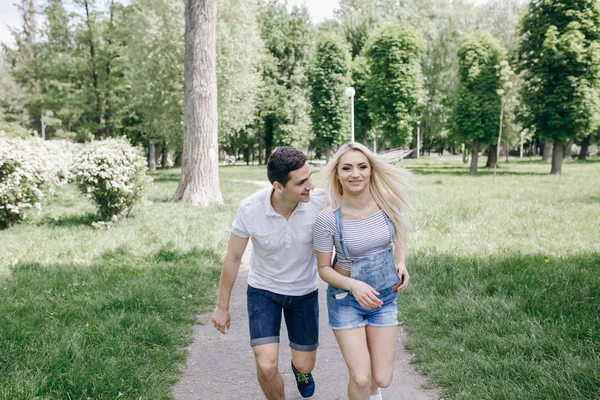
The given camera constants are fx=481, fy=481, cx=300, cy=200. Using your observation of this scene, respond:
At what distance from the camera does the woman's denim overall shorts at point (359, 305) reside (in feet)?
9.83

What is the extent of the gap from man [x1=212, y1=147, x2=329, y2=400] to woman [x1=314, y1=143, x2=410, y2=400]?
22 centimetres

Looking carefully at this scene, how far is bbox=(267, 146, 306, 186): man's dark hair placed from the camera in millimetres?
3100

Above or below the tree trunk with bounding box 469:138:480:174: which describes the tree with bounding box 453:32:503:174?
above

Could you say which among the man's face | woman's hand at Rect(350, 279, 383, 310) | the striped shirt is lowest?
woman's hand at Rect(350, 279, 383, 310)

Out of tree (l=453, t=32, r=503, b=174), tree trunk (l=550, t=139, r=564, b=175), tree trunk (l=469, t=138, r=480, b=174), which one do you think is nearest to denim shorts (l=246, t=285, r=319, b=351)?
tree trunk (l=550, t=139, r=564, b=175)

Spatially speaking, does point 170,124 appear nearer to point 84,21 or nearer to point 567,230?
point 84,21

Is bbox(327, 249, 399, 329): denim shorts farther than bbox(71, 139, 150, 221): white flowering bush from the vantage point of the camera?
No

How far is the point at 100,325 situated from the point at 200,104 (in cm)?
990

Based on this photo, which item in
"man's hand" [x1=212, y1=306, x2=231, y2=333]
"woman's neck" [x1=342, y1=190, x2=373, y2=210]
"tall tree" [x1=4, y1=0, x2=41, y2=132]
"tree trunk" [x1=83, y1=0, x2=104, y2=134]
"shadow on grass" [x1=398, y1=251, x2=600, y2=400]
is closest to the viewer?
"woman's neck" [x1=342, y1=190, x2=373, y2=210]

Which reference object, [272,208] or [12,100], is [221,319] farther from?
[12,100]

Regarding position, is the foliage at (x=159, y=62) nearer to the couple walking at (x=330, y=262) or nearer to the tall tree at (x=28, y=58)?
the tall tree at (x=28, y=58)

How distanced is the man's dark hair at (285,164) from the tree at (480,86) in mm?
27607

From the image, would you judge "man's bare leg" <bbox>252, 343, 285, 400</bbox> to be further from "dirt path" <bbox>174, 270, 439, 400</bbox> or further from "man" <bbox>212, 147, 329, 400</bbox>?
"dirt path" <bbox>174, 270, 439, 400</bbox>

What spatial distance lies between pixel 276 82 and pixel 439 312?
128 ft
